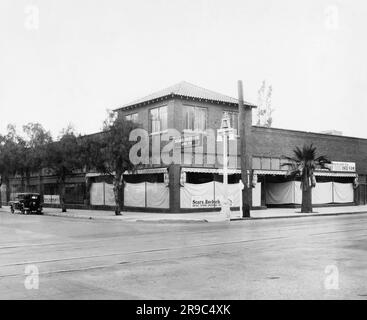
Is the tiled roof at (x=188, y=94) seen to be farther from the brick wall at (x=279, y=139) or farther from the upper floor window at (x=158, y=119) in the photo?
the upper floor window at (x=158, y=119)

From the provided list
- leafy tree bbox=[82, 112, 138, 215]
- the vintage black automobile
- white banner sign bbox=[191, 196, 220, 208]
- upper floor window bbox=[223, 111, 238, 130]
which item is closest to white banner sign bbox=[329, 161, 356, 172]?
upper floor window bbox=[223, 111, 238, 130]

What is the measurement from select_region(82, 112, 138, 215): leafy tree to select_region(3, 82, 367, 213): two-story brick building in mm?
1109

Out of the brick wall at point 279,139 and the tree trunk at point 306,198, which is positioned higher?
the brick wall at point 279,139

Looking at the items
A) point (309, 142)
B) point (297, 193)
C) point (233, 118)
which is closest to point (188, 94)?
point (233, 118)

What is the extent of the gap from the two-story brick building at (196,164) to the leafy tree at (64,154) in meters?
3.69

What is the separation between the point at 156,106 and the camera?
3525 cm

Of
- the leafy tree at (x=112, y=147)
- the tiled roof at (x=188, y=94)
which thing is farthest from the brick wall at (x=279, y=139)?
the leafy tree at (x=112, y=147)

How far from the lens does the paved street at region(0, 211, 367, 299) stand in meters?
7.68

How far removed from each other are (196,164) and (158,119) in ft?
13.9

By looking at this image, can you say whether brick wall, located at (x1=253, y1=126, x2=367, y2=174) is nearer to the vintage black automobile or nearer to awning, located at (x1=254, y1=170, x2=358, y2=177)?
awning, located at (x1=254, y1=170, x2=358, y2=177)

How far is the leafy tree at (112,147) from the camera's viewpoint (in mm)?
31234
